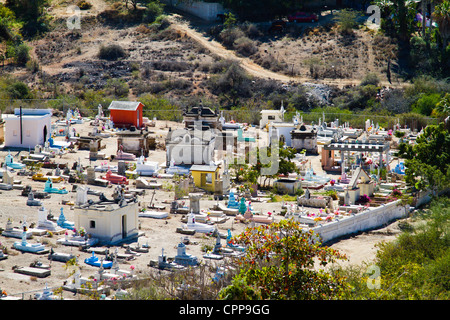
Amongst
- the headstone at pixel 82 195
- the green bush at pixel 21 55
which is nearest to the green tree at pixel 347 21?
the green bush at pixel 21 55

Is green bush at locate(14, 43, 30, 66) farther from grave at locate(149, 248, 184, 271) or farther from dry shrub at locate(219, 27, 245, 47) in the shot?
grave at locate(149, 248, 184, 271)

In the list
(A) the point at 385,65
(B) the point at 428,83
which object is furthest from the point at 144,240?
(A) the point at 385,65

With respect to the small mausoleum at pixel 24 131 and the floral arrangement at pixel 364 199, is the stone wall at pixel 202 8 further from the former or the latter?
the floral arrangement at pixel 364 199

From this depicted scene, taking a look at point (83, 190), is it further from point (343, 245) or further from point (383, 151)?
point (383, 151)

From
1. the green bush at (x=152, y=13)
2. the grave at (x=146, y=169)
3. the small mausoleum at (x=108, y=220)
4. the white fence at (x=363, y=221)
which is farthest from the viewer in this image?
the green bush at (x=152, y=13)

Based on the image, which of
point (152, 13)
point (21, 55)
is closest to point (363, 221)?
point (21, 55)

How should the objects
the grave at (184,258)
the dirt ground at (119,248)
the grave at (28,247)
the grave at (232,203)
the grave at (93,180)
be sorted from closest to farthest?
the dirt ground at (119,248)
the grave at (184,258)
the grave at (28,247)
the grave at (232,203)
the grave at (93,180)
